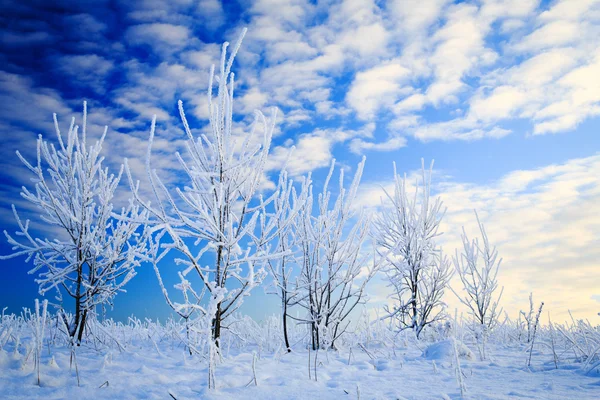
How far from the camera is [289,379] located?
344 cm

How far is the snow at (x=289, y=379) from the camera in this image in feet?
9.57

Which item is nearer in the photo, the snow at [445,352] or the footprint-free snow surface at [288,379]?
the footprint-free snow surface at [288,379]

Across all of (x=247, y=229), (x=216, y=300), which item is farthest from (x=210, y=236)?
(x=216, y=300)

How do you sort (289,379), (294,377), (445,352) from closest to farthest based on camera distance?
1. (289,379)
2. (294,377)
3. (445,352)

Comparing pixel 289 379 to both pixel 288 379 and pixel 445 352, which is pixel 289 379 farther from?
pixel 445 352

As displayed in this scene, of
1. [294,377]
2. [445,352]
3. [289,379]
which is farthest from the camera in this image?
[445,352]

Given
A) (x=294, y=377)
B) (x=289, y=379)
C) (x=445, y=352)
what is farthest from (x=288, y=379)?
(x=445, y=352)

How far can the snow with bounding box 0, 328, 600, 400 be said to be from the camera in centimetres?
292

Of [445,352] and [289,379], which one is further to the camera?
[445,352]

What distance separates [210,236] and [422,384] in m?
2.45

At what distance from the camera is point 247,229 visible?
398 centimetres

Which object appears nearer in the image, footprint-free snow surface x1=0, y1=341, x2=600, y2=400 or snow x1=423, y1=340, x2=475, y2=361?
footprint-free snow surface x1=0, y1=341, x2=600, y2=400

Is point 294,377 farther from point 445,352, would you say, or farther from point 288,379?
point 445,352

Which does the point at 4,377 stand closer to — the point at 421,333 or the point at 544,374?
the point at 544,374
